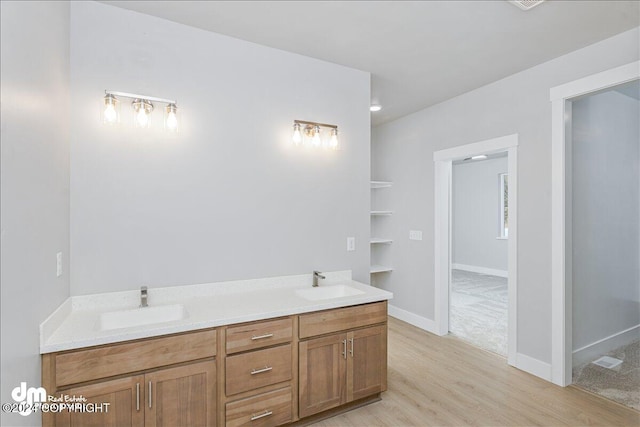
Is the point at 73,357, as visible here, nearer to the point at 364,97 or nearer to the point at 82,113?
the point at 82,113

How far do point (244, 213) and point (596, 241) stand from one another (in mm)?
3448

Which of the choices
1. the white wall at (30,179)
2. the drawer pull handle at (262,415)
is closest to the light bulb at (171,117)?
the white wall at (30,179)

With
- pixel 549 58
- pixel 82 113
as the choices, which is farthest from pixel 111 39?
pixel 549 58

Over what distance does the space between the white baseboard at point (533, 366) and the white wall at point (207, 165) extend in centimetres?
162

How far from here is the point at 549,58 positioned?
9.27ft

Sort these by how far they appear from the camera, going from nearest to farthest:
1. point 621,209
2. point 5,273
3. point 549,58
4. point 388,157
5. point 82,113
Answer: point 5,273, point 82,113, point 549,58, point 621,209, point 388,157

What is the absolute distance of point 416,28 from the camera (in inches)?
94.0

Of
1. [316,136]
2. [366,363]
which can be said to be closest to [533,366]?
[366,363]

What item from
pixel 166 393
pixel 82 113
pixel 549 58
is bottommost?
pixel 166 393

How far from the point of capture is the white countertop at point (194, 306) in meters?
1.64

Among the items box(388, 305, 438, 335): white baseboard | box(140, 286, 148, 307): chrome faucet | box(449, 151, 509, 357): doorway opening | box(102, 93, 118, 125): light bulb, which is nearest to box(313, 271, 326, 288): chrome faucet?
box(140, 286, 148, 307): chrome faucet

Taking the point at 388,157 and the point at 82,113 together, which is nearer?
the point at 82,113

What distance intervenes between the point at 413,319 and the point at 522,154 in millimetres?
2400

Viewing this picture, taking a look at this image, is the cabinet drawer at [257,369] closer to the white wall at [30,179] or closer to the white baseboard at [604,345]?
the white wall at [30,179]
